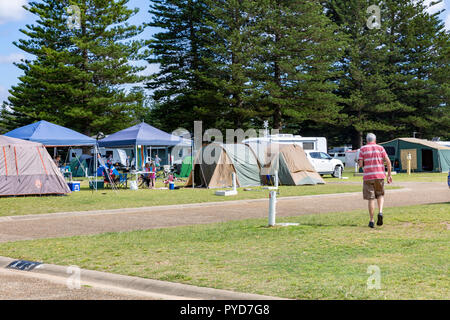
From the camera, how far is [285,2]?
157 feet

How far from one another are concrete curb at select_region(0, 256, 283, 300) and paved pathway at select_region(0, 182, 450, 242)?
11.1 feet

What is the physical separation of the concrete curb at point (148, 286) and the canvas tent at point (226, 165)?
1686 centimetres

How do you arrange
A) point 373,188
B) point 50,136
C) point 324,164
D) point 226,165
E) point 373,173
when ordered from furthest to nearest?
point 324,164
point 226,165
point 50,136
point 373,188
point 373,173

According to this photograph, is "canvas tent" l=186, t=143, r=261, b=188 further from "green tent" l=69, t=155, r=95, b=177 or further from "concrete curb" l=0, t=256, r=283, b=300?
"concrete curb" l=0, t=256, r=283, b=300

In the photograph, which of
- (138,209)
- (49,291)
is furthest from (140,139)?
(49,291)

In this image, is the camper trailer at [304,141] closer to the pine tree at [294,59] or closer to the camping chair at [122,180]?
the pine tree at [294,59]

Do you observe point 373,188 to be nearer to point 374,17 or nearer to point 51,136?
point 51,136


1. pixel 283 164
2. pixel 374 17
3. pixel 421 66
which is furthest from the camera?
pixel 421 66

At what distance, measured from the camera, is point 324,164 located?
31.5m

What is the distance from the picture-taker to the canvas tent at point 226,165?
78.2 feet

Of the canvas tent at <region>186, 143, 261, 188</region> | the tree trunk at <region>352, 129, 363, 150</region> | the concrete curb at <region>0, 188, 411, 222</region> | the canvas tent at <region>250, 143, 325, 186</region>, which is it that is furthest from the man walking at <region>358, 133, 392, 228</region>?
the tree trunk at <region>352, 129, 363, 150</region>

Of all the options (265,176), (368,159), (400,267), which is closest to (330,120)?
(265,176)

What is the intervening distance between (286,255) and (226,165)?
16.7 metres

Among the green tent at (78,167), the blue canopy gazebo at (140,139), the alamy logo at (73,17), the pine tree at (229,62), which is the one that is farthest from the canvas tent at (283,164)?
the alamy logo at (73,17)
